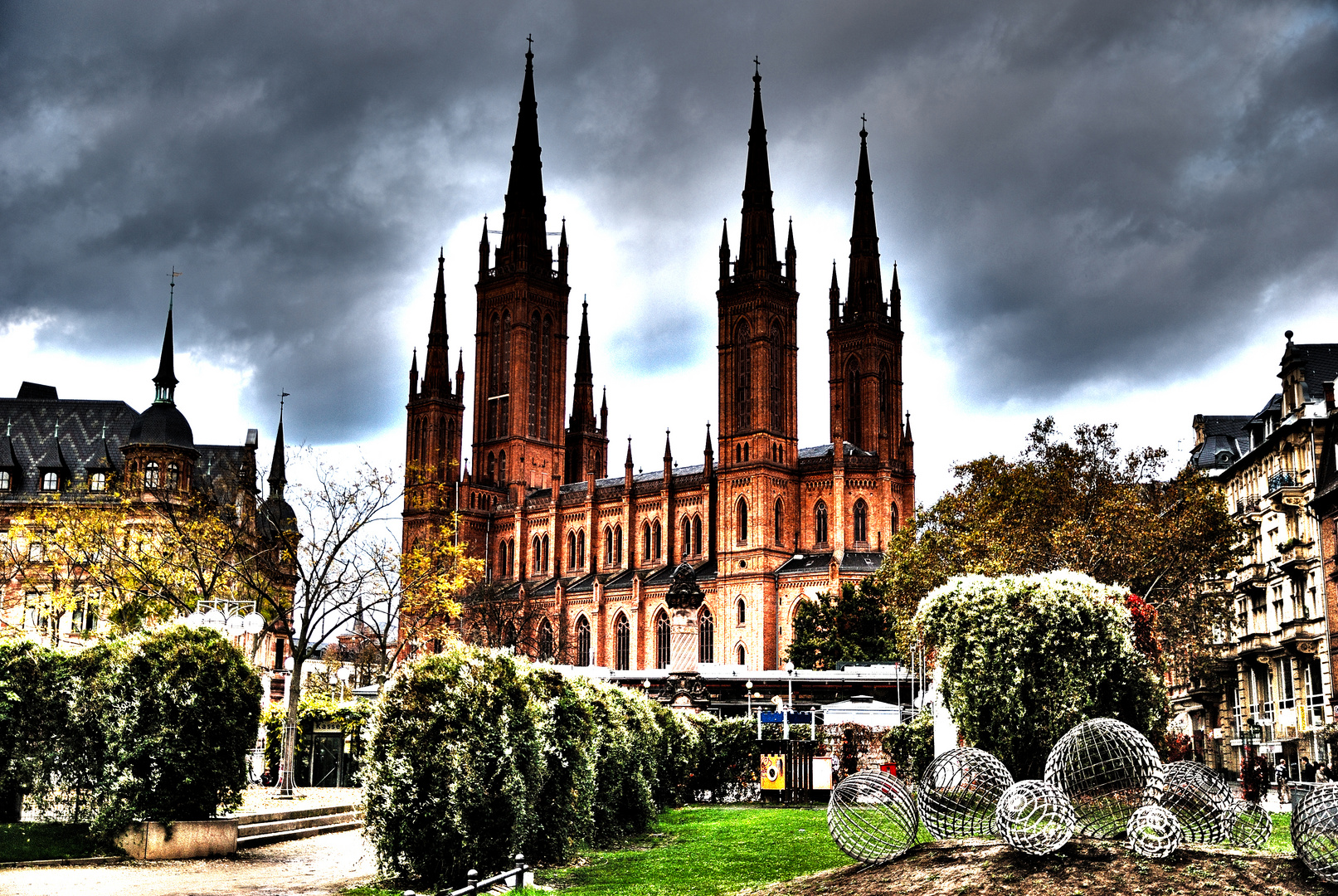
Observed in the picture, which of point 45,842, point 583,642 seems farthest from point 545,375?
point 45,842

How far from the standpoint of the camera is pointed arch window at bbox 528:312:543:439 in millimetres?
109812

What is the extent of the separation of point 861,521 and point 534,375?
34.6m

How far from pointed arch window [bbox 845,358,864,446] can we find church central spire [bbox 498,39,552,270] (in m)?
30.1

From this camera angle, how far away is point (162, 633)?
1709cm

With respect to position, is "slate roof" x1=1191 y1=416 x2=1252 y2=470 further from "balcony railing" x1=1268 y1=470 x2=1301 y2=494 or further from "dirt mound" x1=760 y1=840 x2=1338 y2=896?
"dirt mound" x1=760 y1=840 x2=1338 y2=896

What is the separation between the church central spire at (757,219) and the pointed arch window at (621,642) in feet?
85.7

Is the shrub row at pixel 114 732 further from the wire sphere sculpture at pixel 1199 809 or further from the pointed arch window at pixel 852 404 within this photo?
the pointed arch window at pixel 852 404

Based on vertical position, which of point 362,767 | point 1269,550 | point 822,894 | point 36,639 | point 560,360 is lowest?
point 822,894

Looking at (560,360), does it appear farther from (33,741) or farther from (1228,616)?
(33,741)

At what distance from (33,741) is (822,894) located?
417 inches

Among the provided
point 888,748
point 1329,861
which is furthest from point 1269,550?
point 1329,861

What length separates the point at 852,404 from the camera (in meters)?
95.8

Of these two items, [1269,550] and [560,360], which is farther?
[560,360]

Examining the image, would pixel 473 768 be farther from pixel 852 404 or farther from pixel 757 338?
pixel 852 404
